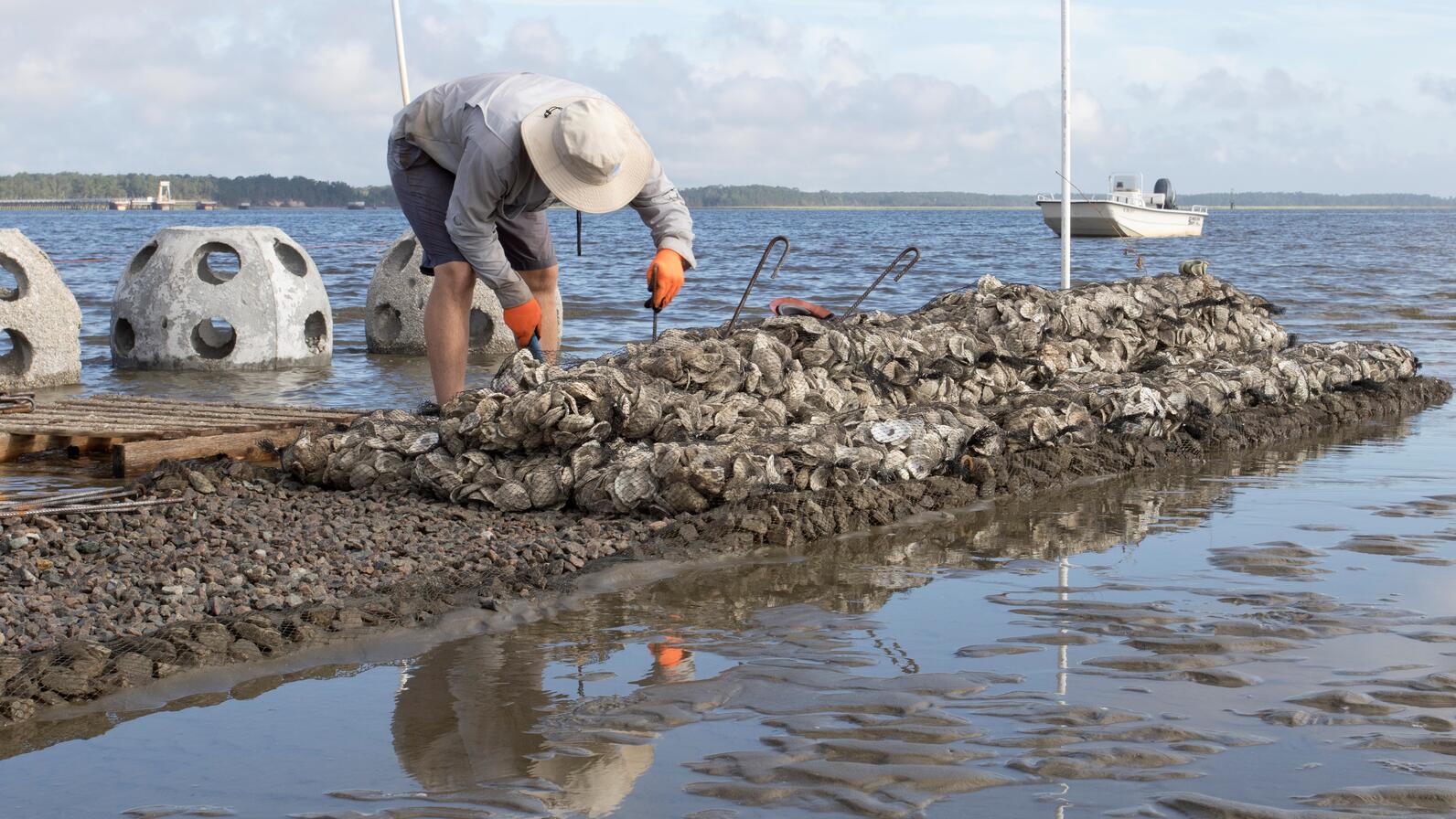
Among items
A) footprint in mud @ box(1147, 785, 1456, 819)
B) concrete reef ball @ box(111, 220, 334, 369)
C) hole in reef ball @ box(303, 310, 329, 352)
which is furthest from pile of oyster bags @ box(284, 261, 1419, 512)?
hole in reef ball @ box(303, 310, 329, 352)

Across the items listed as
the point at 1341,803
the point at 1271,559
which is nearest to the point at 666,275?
the point at 1271,559

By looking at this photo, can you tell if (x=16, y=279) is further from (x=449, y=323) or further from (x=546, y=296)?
(x=449, y=323)

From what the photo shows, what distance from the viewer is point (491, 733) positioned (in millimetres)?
3111

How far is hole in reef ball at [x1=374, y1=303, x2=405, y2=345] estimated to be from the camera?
1218 centimetres

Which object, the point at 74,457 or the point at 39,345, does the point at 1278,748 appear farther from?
the point at 39,345

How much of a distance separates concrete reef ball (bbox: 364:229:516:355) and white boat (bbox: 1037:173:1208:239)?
35.9m

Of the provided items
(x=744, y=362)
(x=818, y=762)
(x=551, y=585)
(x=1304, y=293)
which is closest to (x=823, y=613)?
(x=551, y=585)

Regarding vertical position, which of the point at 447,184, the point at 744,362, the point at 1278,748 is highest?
the point at 447,184

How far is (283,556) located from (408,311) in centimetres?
773

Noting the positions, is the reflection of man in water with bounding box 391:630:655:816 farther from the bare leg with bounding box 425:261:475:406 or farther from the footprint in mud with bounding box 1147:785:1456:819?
the bare leg with bounding box 425:261:475:406

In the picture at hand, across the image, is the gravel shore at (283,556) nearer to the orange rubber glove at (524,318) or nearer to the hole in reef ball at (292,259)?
the orange rubber glove at (524,318)

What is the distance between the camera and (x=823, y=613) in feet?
13.4

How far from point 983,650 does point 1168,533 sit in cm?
178

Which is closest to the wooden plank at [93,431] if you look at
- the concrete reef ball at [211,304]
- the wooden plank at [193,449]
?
the wooden plank at [193,449]
